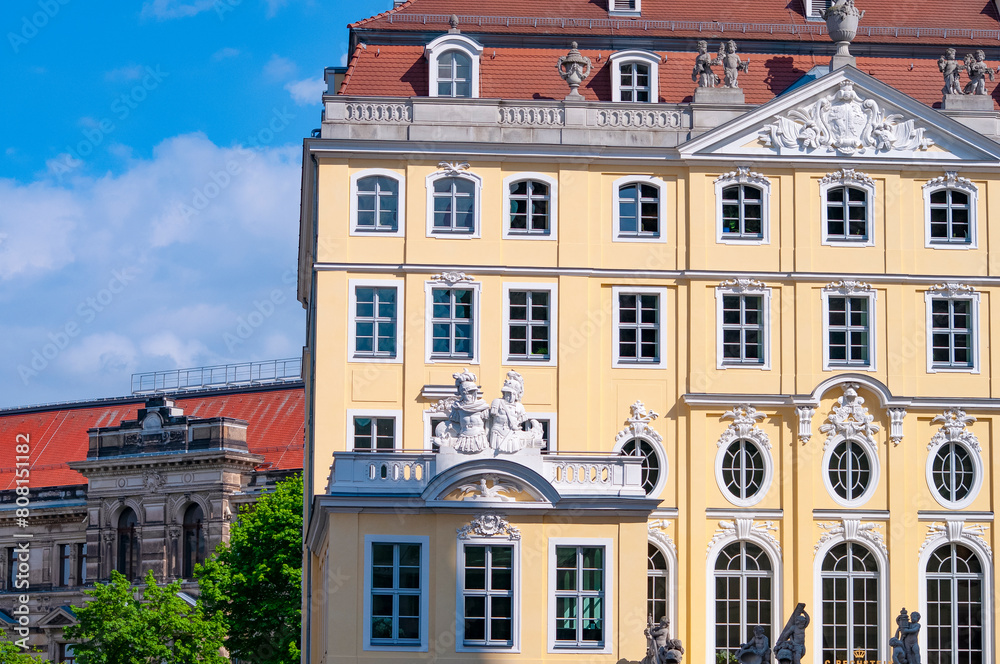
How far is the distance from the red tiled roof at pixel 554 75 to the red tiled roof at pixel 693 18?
68 centimetres

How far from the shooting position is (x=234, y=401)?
4269 inches

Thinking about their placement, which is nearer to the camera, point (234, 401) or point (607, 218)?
point (607, 218)

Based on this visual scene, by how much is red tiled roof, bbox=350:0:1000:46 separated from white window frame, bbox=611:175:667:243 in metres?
4.80

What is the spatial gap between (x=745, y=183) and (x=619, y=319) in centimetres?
502

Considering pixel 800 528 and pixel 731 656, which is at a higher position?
pixel 800 528

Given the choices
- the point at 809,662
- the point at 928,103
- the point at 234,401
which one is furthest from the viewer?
the point at 234,401

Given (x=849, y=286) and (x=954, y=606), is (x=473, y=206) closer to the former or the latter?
(x=849, y=286)

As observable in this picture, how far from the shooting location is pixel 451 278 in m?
52.5

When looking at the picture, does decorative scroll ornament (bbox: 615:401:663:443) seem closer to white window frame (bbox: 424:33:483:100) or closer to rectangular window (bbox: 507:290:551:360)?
rectangular window (bbox: 507:290:551:360)

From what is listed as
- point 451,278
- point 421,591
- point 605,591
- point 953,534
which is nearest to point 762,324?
point 953,534

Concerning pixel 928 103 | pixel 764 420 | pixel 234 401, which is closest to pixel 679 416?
pixel 764 420

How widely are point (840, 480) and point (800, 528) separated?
69.5 inches

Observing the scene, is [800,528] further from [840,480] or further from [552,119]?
[552,119]

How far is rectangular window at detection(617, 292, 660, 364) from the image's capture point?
5316cm
